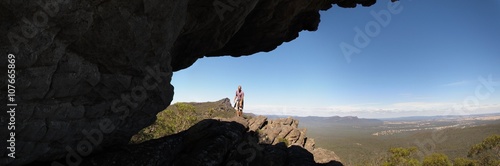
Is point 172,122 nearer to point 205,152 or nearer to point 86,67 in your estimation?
point 205,152

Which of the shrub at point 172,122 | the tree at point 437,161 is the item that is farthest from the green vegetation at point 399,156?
the shrub at point 172,122

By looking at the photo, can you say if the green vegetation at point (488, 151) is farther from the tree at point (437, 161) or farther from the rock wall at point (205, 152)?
the rock wall at point (205, 152)

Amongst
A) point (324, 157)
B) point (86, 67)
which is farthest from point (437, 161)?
point (86, 67)

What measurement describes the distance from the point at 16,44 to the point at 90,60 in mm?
2535

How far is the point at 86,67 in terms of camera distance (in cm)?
1066

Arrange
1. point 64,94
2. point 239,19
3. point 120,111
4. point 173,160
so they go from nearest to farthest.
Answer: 1. point 64,94
2. point 120,111
3. point 173,160
4. point 239,19

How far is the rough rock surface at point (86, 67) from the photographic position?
8.63 meters

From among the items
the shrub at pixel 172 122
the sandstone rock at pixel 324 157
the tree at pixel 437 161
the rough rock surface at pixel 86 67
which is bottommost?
the tree at pixel 437 161

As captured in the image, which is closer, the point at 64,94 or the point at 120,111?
the point at 64,94

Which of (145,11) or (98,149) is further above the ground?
(145,11)

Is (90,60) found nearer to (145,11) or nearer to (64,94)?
(64,94)

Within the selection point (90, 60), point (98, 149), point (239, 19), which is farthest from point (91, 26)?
point (239, 19)

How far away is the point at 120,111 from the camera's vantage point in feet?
44.1

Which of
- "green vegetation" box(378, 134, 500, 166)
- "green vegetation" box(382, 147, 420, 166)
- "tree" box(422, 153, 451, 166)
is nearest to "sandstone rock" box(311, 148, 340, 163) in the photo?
"green vegetation" box(378, 134, 500, 166)
